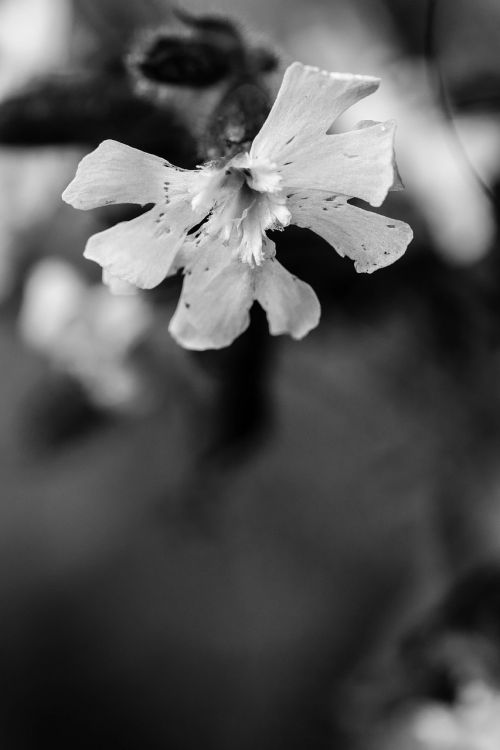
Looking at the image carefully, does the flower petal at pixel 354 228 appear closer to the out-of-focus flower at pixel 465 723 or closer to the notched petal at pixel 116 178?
the notched petal at pixel 116 178

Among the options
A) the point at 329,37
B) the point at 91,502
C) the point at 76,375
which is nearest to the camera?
the point at 76,375

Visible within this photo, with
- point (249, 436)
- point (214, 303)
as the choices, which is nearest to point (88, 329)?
point (249, 436)

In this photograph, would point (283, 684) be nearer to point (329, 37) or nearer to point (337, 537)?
point (337, 537)

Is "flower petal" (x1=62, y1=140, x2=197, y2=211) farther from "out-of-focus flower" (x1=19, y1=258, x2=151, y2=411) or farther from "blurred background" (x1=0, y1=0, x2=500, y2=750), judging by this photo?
"out-of-focus flower" (x1=19, y1=258, x2=151, y2=411)

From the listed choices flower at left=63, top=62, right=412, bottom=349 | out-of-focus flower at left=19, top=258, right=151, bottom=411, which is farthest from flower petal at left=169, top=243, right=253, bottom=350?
out-of-focus flower at left=19, top=258, right=151, bottom=411

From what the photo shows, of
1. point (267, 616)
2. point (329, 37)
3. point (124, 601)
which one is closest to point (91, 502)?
point (124, 601)

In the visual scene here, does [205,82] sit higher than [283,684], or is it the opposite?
[205,82]

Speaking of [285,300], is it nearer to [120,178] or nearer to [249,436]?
[120,178]

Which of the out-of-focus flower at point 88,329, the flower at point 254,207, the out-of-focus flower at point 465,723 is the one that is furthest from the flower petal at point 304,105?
the out-of-focus flower at point 465,723
